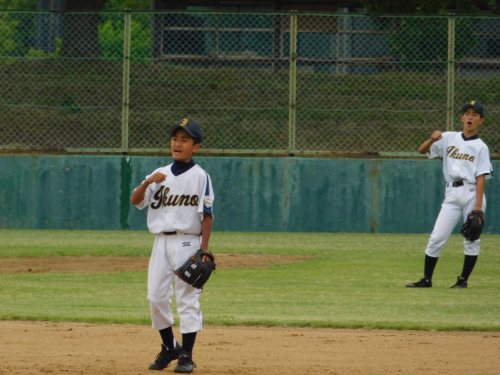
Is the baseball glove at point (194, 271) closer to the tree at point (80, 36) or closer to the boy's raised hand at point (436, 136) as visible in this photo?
the boy's raised hand at point (436, 136)

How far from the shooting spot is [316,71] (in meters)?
15.6

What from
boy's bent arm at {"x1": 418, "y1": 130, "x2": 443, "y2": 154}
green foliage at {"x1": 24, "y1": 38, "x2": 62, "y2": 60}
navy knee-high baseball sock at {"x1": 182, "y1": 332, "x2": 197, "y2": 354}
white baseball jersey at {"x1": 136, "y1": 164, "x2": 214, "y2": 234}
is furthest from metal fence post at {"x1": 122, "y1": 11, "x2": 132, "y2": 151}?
navy knee-high baseball sock at {"x1": 182, "y1": 332, "x2": 197, "y2": 354}

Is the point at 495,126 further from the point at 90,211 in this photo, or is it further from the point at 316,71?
the point at 90,211

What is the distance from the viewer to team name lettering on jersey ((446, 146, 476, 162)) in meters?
8.20

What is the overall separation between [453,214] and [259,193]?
620 cm

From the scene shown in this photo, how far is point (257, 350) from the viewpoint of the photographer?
5410 millimetres

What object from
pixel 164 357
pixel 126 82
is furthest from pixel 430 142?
pixel 126 82

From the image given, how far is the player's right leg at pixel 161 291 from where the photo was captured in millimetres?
4711

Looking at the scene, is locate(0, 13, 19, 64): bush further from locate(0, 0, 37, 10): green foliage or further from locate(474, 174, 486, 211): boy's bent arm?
locate(0, 0, 37, 10): green foliage

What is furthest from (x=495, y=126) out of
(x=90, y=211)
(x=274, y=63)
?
(x=90, y=211)

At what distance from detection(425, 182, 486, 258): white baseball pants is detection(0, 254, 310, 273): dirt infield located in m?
2.61

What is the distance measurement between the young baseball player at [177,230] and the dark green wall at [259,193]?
9165 mm

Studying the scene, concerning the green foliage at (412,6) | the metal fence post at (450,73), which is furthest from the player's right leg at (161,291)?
the green foliage at (412,6)

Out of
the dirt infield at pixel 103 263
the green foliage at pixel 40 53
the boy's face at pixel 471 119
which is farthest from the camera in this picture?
the green foliage at pixel 40 53
